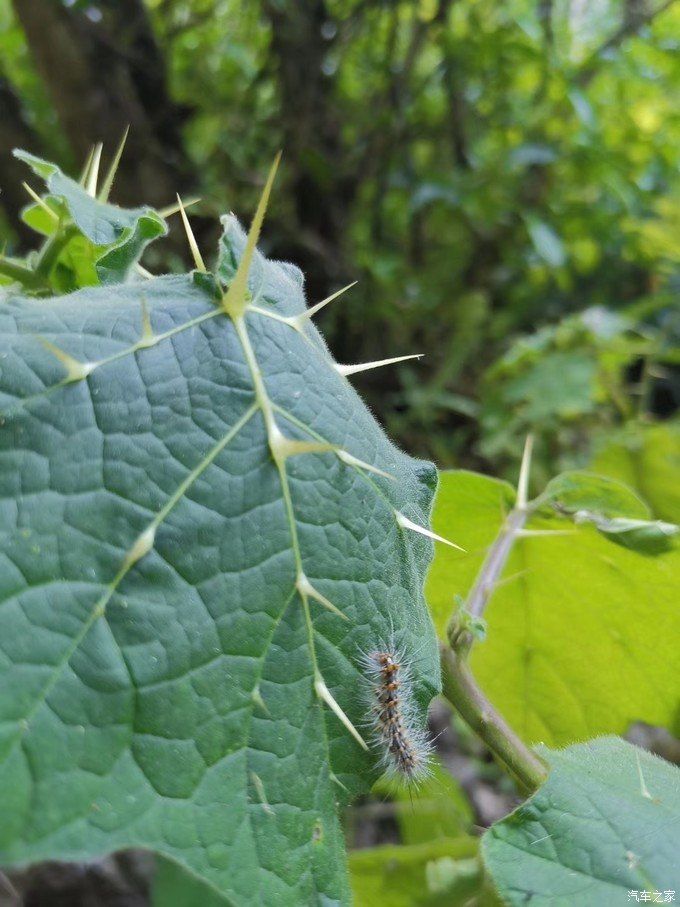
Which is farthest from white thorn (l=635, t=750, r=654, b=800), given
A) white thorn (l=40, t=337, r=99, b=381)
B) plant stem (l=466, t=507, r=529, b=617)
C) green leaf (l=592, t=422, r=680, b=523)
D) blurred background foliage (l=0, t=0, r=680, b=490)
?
blurred background foliage (l=0, t=0, r=680, b=490)

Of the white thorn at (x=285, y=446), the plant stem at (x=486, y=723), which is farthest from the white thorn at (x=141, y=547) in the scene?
→ the plant stem at (x=486, y=723)

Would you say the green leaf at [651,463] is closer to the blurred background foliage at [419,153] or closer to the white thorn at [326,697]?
the blurred background foliage at [419,153]

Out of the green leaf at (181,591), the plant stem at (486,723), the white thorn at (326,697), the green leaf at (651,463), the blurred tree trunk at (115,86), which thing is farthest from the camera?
the blurred tree trunk at (115,86)

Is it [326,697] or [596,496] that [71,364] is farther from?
[596,496]

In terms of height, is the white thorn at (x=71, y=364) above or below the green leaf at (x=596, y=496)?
above

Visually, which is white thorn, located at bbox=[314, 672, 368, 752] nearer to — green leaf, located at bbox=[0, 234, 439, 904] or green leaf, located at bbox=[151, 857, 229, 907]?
green leaf, located at bbox=[0, 234, 439, 904]

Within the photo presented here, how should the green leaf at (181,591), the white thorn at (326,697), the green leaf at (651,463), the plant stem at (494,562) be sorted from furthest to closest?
the green leaf at (651,463)
the plant stem at (494,562)
the white thorn at (326,697)
the green leaf at (181,591)

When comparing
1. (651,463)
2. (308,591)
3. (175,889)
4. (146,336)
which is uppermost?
(146,336)

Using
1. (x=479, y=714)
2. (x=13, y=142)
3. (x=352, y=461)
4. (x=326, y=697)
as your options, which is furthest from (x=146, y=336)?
(x=13, y=142)
